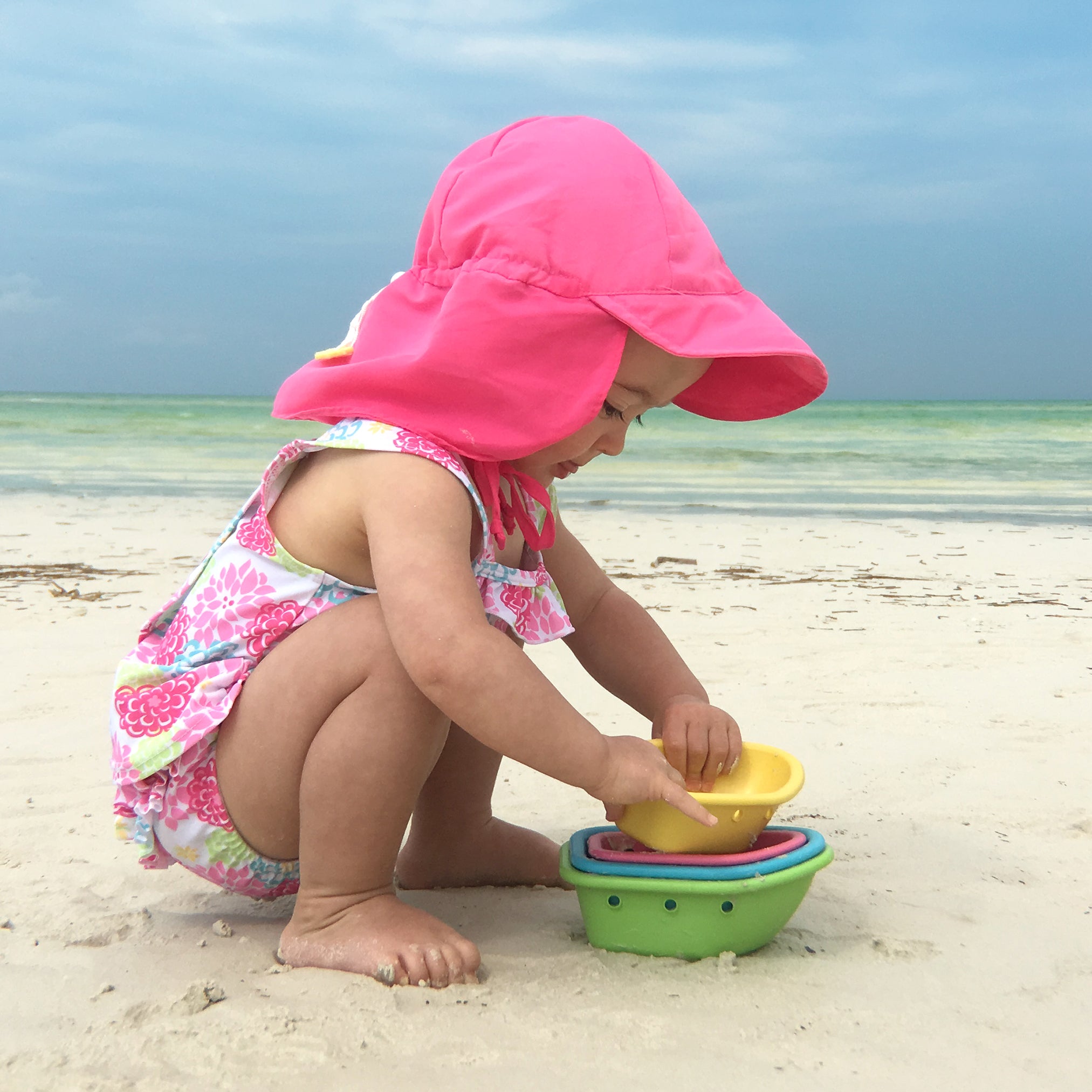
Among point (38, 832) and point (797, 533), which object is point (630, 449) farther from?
point (38, 832)

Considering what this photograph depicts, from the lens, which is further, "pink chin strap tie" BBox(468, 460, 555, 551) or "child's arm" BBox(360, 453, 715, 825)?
"pink chin strap tie" BBox(468, 460, 555, 551)

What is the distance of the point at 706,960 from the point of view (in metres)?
1.50

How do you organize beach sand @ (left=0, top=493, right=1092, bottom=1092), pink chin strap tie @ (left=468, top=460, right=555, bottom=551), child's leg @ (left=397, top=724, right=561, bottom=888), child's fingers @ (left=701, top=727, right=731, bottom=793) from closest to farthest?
1. beach sand @ (left=0, top=493, right=1092, bottom=1092)
2. pink chin strap tie @ (left=468, top=460, right=555, bottom=551)
3. child's fingers @ (left=701, top=727, right=731, bottom=793)
4. child's leg @ (left=397, top=724, right=561, bottom=888)

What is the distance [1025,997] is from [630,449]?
1361 centimetres

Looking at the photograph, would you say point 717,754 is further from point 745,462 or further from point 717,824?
point 745,462

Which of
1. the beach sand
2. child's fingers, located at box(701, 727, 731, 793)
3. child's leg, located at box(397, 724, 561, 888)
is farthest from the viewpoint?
child's leg, located at box(397, 724, 561, 888)

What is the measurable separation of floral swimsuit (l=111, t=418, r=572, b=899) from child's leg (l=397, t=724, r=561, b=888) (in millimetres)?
266

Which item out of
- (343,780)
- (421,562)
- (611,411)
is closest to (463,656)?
(421,562)

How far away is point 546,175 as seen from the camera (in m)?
1.50

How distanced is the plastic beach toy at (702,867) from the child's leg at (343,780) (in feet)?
0.60

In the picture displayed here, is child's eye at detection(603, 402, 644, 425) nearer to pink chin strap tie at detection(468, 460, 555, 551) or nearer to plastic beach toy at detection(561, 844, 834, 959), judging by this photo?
pink chin strap tie at detection(468, 460, 555, 551)

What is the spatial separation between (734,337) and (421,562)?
0.51m

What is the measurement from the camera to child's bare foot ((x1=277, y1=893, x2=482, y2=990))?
1438 millimetres

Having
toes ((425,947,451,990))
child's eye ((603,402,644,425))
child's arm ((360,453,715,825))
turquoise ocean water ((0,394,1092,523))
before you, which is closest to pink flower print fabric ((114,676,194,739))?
child's arm ((360,453,715,825))
